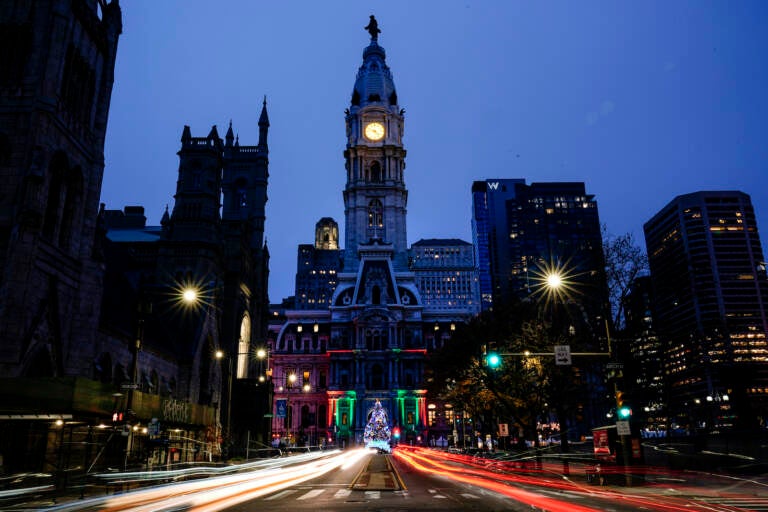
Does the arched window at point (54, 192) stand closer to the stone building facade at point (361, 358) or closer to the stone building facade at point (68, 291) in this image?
the stone building facade at point (68, 291)

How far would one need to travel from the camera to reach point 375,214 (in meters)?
153

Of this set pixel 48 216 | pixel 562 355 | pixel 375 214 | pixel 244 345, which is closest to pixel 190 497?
pixel 562 355

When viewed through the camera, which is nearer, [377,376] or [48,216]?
[48,216]

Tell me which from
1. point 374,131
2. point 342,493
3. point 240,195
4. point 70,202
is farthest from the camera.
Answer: point 374,131

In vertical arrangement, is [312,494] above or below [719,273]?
below

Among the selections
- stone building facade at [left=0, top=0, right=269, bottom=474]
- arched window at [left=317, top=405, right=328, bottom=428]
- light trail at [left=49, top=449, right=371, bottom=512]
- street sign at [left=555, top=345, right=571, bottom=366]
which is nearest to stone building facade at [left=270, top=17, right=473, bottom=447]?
arched window at [left=317, top=405, right=328, bottom=428]

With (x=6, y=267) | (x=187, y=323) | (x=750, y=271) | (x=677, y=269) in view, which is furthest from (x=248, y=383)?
(x=750, y=271)

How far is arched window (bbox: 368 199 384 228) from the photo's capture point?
152375 mm

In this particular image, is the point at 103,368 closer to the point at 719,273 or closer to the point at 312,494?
the point at 312,494

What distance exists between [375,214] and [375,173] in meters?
12.5

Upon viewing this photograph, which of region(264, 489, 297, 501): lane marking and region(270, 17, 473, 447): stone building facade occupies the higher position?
region(270, 17, 473, 447): stone building facade

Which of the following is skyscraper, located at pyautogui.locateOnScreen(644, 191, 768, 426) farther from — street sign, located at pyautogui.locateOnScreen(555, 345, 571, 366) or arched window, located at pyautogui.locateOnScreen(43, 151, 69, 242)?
arched window, located at pyautogui.locateOnScreen(43, 151, 69, 242)

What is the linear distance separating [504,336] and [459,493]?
1296 inches

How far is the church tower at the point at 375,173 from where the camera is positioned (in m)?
150
